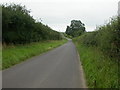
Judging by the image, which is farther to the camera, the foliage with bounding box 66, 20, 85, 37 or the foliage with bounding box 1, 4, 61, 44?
the foliage with bounding box 66, 20, 85, 37

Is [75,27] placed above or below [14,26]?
above

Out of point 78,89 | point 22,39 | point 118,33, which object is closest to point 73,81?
point 78,89

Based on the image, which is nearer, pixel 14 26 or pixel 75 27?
pixel 14 26

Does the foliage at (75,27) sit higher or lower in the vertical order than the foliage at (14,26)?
higher

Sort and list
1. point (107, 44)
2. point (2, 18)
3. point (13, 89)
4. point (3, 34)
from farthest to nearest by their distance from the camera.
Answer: point (3, 34)
point (2, 18)
point (107, 44)
point (13, 89)

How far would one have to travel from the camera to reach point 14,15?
99.1ft

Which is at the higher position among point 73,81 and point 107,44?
point 107,44

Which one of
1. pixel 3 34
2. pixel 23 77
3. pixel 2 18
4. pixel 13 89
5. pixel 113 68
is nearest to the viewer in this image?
pixel 13 89

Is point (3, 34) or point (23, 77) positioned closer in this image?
point (23, 77)

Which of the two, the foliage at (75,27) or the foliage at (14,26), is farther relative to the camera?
the foliage at (75,27)

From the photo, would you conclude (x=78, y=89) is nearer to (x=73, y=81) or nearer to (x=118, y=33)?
(x=73, y=81)

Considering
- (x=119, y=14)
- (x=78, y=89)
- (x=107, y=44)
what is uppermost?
(x=119, y=14)

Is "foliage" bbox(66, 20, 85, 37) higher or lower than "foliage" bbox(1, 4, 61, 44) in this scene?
higher

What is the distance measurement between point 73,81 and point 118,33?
11.2ft
